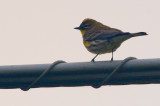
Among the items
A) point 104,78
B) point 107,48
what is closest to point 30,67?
point 104,78

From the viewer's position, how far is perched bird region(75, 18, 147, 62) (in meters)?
8.35

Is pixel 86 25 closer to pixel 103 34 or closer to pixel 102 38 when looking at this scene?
pixel 103 34

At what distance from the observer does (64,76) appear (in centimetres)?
491

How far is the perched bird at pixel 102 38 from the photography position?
8.35 metres

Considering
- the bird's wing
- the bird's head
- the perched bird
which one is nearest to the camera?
the perched bird

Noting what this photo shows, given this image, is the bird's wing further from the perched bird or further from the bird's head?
the bird's head

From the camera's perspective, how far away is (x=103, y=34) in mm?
9062

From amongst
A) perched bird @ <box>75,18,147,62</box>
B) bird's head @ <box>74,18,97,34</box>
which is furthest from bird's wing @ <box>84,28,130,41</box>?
bird's head @ <box>74,18,97,34</box>

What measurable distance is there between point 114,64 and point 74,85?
1.75 feet

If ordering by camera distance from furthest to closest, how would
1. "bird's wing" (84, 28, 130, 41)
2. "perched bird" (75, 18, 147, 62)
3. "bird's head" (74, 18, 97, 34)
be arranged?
"bird's head" (74, 18, 97, 34) → "bird's wing" (84, 28, 130, 41) → "perched bird" (75, 18, 147, 62)

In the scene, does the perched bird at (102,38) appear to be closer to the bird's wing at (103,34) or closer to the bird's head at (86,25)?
the bird's wing at (103,34)

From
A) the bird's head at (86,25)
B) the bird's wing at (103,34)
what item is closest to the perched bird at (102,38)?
the bird's wing at (103,34)

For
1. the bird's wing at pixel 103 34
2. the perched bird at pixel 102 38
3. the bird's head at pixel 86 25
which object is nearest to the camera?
the perched bird at pixel 102 38

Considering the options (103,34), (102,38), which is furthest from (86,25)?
(102,38)
